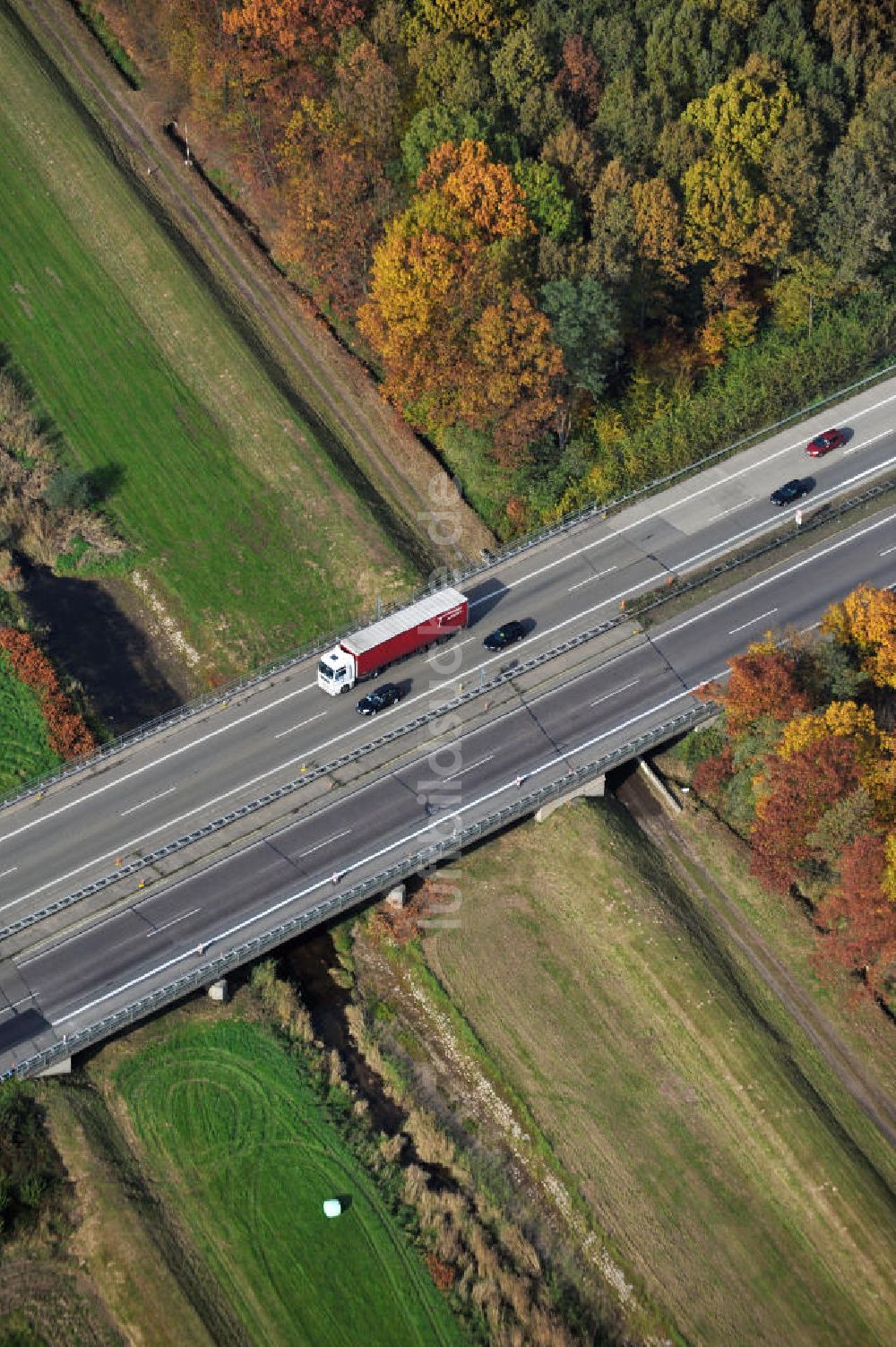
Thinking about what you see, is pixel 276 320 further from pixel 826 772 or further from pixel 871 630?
pixel 826 772

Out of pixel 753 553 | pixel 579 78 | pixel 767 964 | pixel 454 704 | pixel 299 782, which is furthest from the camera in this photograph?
pixel 579 78

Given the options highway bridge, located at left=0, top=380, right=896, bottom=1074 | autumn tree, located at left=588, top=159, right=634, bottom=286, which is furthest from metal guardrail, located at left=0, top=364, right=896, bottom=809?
autumn tree, located at left=588, top=159, right=634, bottom=286

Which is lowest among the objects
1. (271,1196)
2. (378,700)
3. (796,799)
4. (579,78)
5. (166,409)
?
(271,1196)

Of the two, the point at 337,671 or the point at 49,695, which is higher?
the point at 49,695

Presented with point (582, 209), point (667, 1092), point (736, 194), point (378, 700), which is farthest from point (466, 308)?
point (667, 1092)

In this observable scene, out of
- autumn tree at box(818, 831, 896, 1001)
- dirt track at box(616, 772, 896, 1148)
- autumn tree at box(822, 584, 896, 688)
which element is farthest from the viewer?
autumn tree at box(822, 584, 896, 688)

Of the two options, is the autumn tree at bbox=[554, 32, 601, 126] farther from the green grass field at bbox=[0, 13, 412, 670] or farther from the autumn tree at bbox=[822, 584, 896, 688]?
the autumn tree at bbox=[822, 584, 896, 688]

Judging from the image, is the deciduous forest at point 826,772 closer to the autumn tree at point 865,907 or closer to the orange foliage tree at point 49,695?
the autumn tree at point 865,907

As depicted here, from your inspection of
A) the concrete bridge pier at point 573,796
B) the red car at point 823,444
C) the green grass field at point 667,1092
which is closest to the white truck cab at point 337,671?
the green grass field at point 667,1092
